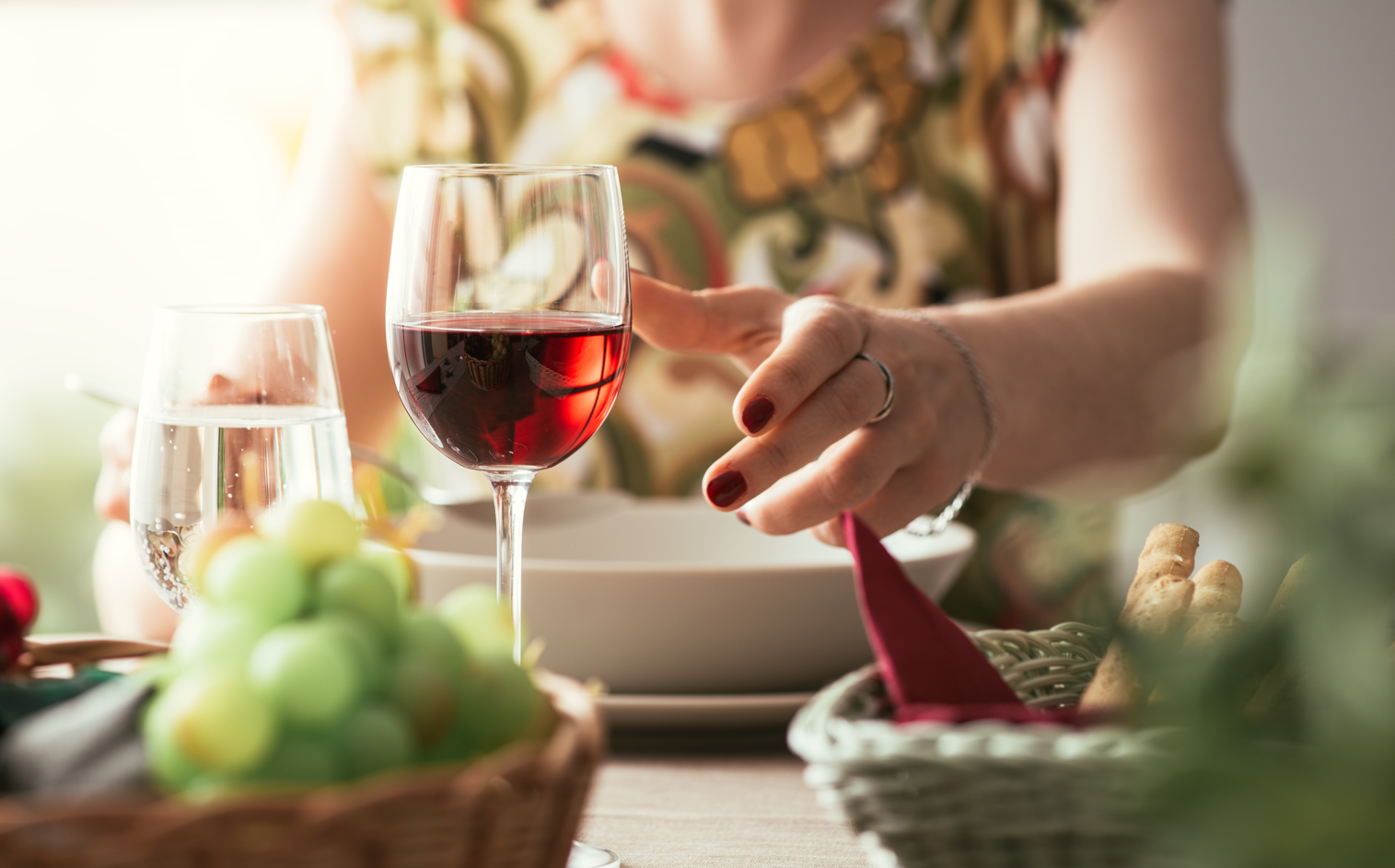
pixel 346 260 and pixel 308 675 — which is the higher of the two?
pixel 346 260

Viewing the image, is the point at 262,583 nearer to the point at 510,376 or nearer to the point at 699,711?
the point at 510,376

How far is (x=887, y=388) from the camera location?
0.69 metres

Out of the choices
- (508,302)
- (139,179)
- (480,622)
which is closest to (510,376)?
(508,302)

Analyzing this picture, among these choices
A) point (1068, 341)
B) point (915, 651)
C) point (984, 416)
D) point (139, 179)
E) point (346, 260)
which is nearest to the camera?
point (915, 651)

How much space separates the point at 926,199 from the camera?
1409 mm

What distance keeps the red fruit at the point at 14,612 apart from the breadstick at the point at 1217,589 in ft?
1.24

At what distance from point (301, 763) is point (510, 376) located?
0.31 m

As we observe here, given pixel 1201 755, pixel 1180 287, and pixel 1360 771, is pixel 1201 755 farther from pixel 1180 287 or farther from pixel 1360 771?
pixel 1180 287

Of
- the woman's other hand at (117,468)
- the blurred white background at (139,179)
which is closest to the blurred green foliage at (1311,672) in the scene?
the woman's other hand at (117,468)

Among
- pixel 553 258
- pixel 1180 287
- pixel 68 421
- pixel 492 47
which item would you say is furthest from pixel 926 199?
pixel 68 421

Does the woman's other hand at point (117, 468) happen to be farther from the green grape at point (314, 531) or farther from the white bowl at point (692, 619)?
the green grape at point (314, 531)

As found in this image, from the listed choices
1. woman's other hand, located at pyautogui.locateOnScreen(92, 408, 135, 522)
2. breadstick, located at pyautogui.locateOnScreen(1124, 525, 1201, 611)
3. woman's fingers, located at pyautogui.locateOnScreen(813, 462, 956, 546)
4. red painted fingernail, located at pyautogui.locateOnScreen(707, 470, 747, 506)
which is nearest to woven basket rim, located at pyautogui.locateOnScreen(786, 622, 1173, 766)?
breadstick, located at pyautogui.locateOnScreen(1124, 525, 1201, 611)

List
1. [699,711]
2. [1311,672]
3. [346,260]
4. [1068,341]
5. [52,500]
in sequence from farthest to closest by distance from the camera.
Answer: [52,500]
[346,260]
[1068,341]
[699,711]
[1311,672]

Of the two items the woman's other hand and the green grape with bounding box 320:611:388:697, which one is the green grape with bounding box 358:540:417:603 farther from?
the woman's other hand
